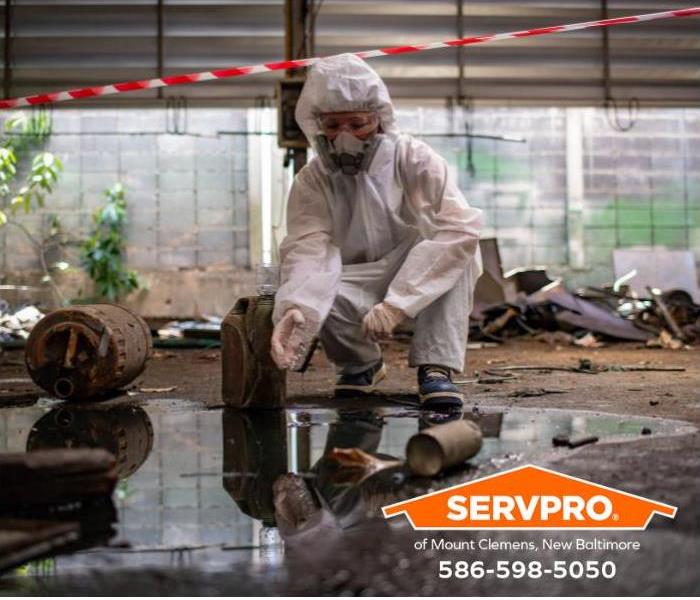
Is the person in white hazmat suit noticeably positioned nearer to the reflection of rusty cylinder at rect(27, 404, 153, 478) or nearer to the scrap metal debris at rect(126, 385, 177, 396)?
the reflection of rusty cylinder at rect(27, 404, 153, 478)

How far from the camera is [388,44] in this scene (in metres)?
7.55

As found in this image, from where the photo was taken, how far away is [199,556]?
146cm

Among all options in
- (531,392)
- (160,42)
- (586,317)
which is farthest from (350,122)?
(160,42)

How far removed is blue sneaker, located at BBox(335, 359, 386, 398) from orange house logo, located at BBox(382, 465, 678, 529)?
1647 mm

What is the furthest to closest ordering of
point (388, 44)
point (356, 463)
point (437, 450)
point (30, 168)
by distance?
point (30, 168) < point (388, 44) < point (356, 463) < point (437, 450)

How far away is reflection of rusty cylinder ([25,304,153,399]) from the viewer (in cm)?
325

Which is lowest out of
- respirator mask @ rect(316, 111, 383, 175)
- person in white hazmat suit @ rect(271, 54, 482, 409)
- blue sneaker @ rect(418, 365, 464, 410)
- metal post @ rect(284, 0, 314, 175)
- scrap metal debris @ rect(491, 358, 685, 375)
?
scrap metal debris @ rect(491, 358, 685, 375)

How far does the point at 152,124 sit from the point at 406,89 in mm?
2693

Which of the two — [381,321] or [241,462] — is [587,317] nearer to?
[381,321]

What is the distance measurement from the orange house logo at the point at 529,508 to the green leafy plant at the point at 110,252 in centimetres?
701

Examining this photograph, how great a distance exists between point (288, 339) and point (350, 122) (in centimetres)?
81

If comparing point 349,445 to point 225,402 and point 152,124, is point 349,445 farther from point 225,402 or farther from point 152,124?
point 152,124

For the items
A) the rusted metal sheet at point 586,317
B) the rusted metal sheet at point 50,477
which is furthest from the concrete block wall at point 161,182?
the rusted metal sheet at point 50,477

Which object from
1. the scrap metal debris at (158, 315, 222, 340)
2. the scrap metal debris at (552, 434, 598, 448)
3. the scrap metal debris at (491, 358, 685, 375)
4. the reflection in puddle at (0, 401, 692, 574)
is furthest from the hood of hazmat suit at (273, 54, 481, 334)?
the scrap metal debris at (158, 315, 222, 340)
